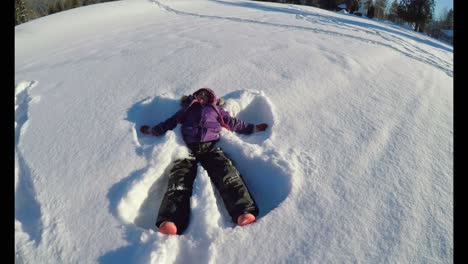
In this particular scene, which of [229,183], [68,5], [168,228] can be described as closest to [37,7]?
[68,5]

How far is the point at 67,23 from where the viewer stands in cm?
628

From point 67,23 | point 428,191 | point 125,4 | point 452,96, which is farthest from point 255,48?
point 125,4

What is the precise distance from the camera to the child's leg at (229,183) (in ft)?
6.45

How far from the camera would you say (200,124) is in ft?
8.85

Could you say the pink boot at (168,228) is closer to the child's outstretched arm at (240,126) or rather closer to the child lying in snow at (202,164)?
the child lying in snow at (202,164)

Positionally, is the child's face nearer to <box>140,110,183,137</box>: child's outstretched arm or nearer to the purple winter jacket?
the purple winter jacket

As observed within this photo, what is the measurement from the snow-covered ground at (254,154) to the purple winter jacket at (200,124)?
0.10 m

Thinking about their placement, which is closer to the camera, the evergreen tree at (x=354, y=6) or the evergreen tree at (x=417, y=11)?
the evergreen tree at (x=417, y=11)

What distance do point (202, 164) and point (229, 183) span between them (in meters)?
0.40

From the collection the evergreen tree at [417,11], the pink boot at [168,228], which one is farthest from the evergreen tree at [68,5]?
the pink boot at [168,228]

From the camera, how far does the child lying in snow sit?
1931 millimetres

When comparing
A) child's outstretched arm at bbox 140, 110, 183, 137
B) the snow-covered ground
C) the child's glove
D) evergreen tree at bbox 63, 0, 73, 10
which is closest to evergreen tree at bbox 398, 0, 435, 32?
the snow-covered ground

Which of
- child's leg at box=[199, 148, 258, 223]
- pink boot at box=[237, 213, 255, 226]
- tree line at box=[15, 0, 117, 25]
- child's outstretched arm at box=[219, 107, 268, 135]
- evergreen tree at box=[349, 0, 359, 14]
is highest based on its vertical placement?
evergreen tree at box=[349, 0, 359, 14]
